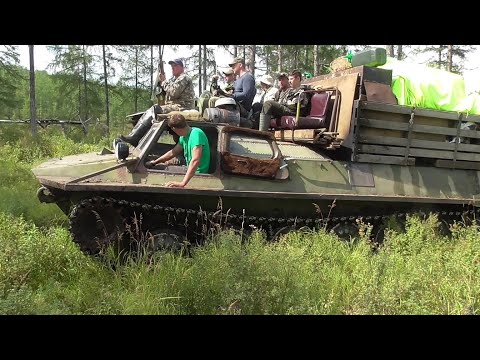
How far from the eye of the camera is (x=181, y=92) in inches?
296

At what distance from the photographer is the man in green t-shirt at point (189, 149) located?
5676 mm

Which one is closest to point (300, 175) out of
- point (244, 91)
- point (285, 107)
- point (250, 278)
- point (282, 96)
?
point (285, 107)

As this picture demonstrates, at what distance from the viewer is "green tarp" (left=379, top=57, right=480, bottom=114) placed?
7.48 metres

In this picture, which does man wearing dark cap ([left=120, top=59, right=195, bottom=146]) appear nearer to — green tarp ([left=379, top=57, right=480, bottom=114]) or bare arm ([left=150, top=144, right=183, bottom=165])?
bare arm ([left=150, top=144, right=183, bottom=165])

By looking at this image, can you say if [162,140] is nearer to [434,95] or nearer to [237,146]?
[237,146]

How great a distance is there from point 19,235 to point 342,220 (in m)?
4.43

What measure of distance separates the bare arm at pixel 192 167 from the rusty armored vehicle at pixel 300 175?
0.09 m

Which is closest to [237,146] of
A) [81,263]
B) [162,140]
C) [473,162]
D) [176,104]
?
[162,140]

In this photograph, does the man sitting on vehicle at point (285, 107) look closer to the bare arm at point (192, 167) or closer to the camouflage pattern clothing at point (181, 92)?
the camouflage pattern clothing at point (181, 92)

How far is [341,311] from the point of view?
4293 mm

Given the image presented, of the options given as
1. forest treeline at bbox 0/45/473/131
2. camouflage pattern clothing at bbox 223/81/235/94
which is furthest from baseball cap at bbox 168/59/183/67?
forest treeline at bbox 0/45/473/131

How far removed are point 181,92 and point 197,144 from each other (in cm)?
207

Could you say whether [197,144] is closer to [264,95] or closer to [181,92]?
[181,92]

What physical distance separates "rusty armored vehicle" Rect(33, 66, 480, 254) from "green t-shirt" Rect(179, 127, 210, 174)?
0.15m
